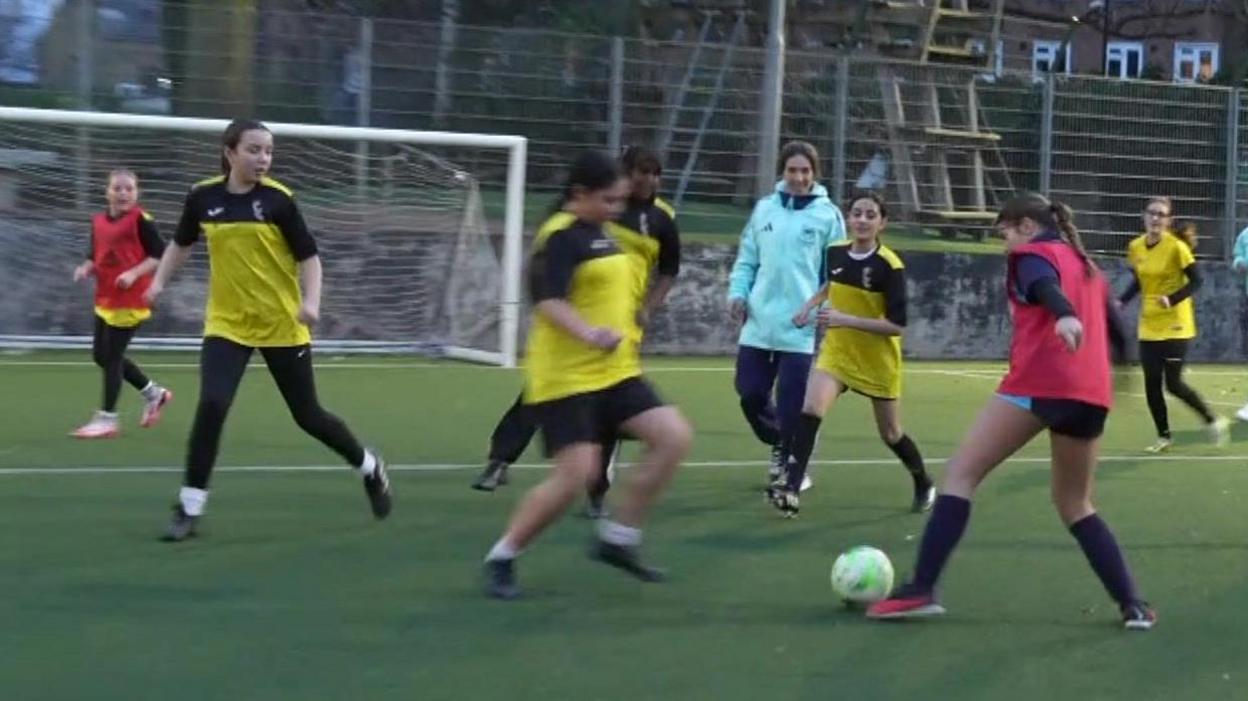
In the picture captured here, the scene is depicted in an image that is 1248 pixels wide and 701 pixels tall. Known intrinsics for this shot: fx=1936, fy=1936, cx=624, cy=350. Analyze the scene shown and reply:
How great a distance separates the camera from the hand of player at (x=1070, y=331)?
6.62 metres

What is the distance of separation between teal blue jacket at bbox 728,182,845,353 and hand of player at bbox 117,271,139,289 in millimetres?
3835

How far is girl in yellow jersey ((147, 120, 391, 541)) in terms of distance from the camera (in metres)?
8.42

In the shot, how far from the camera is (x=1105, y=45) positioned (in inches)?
1850

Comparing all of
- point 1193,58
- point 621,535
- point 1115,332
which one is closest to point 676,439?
point 621,535

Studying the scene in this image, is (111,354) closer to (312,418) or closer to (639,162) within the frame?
(312,418)

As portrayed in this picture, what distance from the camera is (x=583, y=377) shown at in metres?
7.30

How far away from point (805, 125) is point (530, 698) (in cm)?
1606

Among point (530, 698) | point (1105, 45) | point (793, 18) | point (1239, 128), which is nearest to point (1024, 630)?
point (530, 698)

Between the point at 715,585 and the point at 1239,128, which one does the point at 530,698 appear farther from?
the point at 1239,128

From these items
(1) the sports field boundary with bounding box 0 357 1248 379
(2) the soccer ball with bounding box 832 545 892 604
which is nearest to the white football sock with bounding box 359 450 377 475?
(2) the soccer ball with bounding box 832 545 892 604

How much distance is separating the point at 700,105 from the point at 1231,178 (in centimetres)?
673

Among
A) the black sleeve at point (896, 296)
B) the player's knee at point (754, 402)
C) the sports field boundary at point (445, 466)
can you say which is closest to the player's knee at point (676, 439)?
the black sleeve at point (896, 296)

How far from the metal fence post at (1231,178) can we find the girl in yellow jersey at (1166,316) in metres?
10.0

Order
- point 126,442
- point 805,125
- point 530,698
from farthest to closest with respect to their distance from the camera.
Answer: point 805,125
point 126,442
point 530,698
